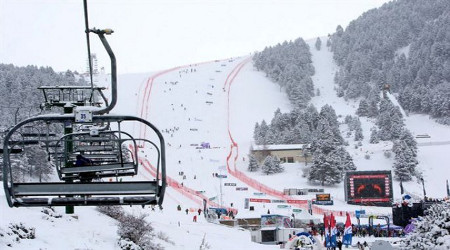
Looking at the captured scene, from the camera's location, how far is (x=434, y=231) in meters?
9.80

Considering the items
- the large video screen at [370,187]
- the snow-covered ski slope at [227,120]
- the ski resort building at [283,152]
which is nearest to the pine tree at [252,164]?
the snow-covered ski slope at [227,120]

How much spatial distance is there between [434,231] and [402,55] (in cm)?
12550

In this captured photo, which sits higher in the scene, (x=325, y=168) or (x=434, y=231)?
(x=434, y=231)

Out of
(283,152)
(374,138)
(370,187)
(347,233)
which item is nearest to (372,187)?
(370,187)

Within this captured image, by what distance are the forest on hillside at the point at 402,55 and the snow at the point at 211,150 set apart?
3442mm

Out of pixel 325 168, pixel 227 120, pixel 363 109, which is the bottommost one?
pixel 325 168

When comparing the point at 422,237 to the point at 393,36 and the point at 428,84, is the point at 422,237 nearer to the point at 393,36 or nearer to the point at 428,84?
the point at 428,84

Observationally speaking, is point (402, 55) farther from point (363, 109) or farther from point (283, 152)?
point (283, 152)

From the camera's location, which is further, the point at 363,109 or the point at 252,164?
the point at 363,109

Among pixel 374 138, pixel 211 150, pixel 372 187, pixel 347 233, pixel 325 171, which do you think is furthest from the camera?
pixel 374 138

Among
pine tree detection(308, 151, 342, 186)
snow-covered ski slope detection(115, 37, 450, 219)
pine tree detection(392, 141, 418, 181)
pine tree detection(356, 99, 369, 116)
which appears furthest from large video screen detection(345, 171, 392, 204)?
pine tree detection(356, 99, 369, 116)

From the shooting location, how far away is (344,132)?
92.4 metres

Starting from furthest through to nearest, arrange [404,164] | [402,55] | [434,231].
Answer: [402,55] → [404,164] → [434,231]

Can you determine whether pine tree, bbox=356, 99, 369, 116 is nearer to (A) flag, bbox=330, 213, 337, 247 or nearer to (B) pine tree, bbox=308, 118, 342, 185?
(B) pine tree, bbox=308, 118, 342, 185
